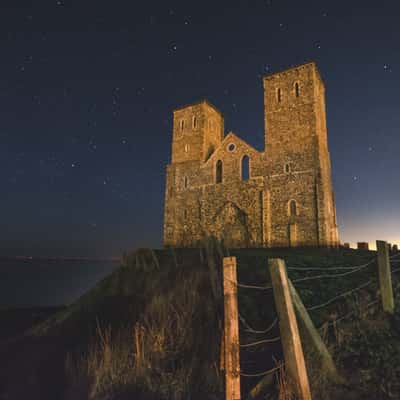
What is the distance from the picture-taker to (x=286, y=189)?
22391 millimetres

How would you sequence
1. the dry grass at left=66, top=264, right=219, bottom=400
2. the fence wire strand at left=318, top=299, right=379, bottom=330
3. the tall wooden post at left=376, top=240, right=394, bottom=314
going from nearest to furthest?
1. the dry grass at left=66, top=264, right=219, bottom=400
2. the fence wire strand at left=318, top=299, right=379, bottom=330
3. the tall wooden post at left=376, top=240, right=394, bottom=314

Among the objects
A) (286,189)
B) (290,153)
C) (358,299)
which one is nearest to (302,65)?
(290,153)

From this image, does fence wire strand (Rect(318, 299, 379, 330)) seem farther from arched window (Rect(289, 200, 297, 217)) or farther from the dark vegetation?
arched window (Rect(289, 200, 297, 217))

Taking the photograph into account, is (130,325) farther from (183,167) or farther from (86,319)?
(183,167)

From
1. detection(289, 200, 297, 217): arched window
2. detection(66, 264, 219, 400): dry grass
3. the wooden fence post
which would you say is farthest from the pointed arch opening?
the wooden fence post

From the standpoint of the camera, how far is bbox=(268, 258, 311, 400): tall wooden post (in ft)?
12.4

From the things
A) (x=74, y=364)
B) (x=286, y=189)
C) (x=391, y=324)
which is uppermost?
(x=286, y=189)

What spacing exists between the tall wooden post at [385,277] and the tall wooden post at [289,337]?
3.25 m

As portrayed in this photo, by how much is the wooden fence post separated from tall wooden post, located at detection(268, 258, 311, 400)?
331mm

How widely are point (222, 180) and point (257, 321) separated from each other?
64.9ft

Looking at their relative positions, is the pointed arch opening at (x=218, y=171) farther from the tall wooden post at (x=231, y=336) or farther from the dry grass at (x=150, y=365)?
the tall wooden post at (x=231, y=336)

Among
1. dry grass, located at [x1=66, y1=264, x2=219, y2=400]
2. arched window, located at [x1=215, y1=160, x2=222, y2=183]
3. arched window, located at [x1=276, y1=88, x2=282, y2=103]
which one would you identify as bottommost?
dry grass, located at [x1=66, y1=264, x2=219, y2=400]

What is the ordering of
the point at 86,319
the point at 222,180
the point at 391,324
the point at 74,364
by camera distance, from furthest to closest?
the point at 222,180, the point at 86,319, the point at 74,364, the point at 391,324

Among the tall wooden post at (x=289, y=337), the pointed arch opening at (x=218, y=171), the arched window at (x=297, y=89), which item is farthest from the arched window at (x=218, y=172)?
the tall wooden post at (x=289, y=337)
